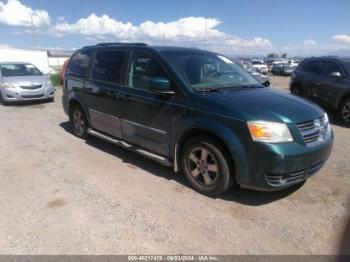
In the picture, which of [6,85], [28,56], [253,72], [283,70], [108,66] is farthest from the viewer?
[28,56]

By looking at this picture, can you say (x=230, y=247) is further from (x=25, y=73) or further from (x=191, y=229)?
(x=25, y=73)

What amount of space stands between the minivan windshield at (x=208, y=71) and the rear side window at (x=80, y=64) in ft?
6.85

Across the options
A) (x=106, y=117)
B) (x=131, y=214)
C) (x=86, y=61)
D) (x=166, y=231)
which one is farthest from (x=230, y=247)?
(x=86, y=61)

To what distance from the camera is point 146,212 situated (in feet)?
12.1

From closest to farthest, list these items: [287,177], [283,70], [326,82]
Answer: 1. [287,177]
2. [326,82]
3. [283,70]

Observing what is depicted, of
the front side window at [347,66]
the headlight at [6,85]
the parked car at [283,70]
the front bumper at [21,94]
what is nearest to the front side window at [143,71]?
the front side window at [347,66]

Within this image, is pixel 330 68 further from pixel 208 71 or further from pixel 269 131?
pixel 269 131

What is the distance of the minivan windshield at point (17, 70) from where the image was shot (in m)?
11.6

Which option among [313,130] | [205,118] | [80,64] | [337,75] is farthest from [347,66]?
[80,64]

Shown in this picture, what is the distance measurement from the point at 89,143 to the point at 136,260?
384cm

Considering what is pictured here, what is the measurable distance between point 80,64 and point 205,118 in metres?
3.48

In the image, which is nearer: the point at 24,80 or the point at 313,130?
the point at 313,130

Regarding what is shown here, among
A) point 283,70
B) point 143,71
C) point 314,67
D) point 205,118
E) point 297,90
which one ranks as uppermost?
point 143,71

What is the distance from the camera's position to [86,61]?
611cm
